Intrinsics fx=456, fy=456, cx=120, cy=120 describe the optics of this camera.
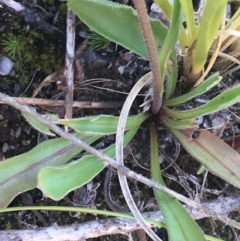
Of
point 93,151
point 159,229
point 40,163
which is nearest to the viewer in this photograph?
point 93,151

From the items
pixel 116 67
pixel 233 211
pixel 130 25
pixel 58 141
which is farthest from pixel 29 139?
pixel 233 211

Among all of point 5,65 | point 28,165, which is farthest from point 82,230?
point 5,65

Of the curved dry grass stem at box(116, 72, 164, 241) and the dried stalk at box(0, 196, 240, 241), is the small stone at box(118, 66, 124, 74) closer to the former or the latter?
the curved dry grass stem at box(116, 72, 164, 241)

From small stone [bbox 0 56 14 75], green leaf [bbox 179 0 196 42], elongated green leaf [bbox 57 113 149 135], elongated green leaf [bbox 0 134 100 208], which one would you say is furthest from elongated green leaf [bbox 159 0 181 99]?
small stone [bbox 0 56 14 75]

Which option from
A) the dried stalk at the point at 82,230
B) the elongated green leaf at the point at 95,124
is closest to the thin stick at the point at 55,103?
the elongated green leaf at the point at 95,124

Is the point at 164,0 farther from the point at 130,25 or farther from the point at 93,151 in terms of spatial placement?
the point at 93,151

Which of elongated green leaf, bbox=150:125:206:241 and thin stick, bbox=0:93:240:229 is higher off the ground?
thin stick, bbox=0:93:240:229

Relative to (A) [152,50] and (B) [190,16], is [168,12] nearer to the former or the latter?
(B) [190,16]
